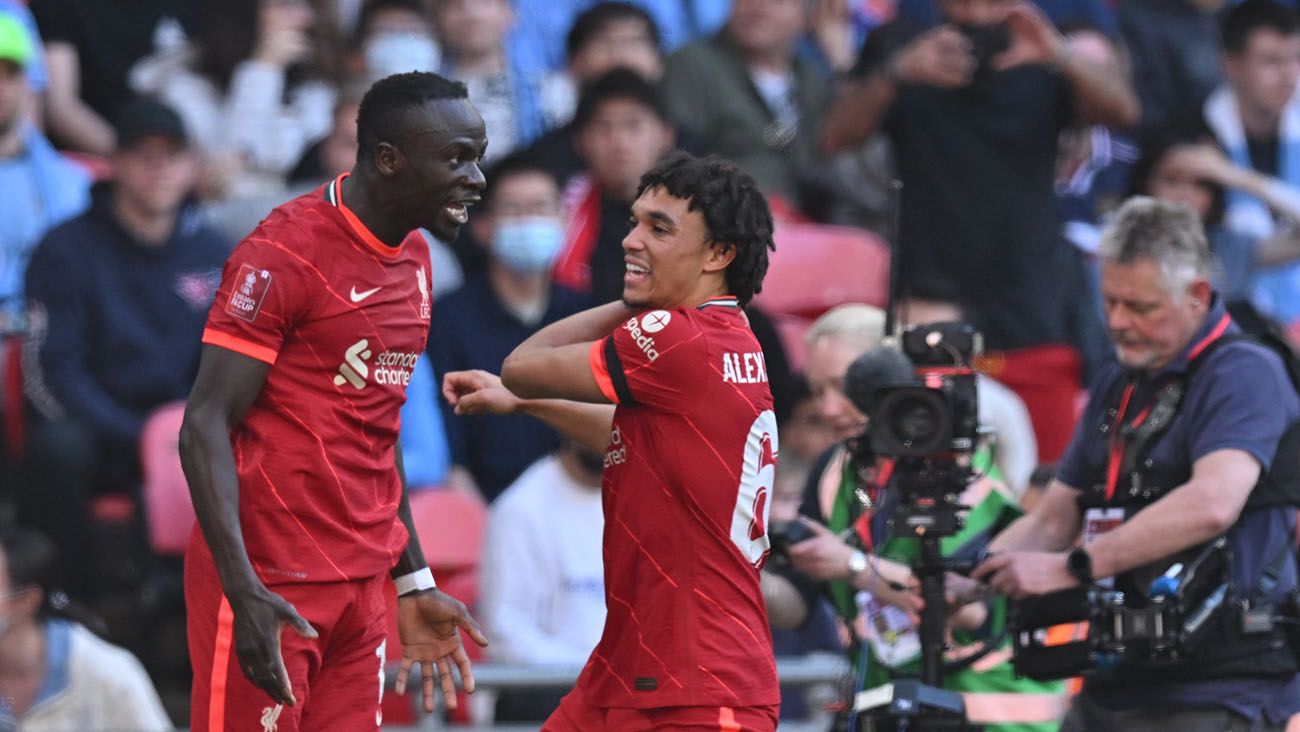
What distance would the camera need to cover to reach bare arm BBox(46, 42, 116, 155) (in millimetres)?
10578

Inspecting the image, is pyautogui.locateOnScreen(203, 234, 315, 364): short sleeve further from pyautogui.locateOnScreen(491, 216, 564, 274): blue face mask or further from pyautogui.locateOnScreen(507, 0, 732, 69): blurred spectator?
pyautogui.locateOnScreen(507, 0, 732, 69): blurred spectator

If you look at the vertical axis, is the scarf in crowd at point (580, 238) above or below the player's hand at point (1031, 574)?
above

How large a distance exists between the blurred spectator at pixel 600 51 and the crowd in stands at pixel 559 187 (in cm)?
2

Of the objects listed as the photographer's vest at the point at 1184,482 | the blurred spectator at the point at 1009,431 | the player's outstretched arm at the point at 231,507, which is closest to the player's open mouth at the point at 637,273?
the player's outstretched arm at the point at 231,507

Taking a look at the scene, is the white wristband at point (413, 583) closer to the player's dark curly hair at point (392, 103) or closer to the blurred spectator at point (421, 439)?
the player's dark curly hair at point (392, 103)

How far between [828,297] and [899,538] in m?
3.55

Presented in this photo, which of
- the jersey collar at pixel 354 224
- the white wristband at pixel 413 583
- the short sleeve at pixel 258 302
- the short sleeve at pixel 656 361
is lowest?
the white wristband at pixel 413 583

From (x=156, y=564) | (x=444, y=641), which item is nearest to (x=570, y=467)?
(x=156, y=564)

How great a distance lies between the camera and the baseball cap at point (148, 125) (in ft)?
30.9

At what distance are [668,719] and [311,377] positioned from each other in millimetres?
1170

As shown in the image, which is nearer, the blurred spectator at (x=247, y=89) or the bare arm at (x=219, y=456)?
the bare arm at (x=219, y=456)

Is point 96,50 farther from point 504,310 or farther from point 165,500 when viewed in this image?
point 165,500

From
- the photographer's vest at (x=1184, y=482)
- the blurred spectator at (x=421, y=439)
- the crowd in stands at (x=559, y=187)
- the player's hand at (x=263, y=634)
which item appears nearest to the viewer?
the player's hand at (x=263, y=634)

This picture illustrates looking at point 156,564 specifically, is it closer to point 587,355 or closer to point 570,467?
point 570,467
